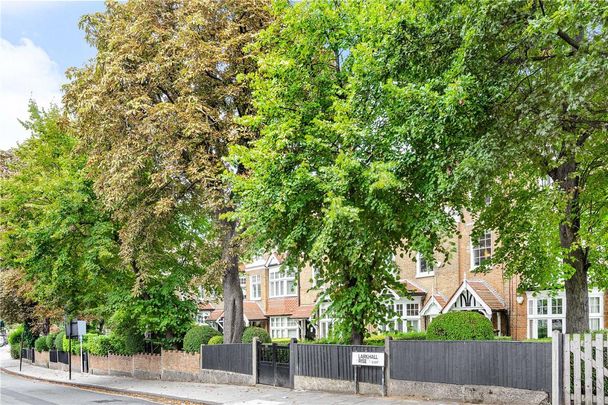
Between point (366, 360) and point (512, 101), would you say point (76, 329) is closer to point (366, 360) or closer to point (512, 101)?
point (366, 360)

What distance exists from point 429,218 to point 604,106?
477cm

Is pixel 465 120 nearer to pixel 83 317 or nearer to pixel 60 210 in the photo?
pixel 60 210

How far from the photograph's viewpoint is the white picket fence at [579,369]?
11062 millimetres

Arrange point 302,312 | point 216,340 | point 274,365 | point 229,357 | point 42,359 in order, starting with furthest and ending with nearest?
point 42,359, point 302,312, point 216,340, point 229,357, point 274,365

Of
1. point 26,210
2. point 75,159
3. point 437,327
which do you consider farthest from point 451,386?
point 26,210

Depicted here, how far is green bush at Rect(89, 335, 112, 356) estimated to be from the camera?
1316 inches

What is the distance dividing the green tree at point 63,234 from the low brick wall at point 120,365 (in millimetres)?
3301

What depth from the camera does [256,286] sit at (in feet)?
151

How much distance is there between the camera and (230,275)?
24.7 m

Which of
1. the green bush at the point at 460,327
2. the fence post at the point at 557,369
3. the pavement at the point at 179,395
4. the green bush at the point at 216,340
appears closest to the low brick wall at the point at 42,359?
the pavement at the point at 179,395

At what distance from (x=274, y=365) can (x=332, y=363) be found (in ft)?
9.94

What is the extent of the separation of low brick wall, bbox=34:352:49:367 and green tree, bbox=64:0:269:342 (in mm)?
26779

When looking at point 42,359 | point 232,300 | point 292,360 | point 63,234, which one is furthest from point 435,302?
point 42,359

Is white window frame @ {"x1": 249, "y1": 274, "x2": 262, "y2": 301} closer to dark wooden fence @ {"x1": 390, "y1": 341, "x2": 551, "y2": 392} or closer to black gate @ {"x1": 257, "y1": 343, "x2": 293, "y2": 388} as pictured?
black gate @ {"x1": 257, "y1": 343, "x2": 293, "y2": 388}
